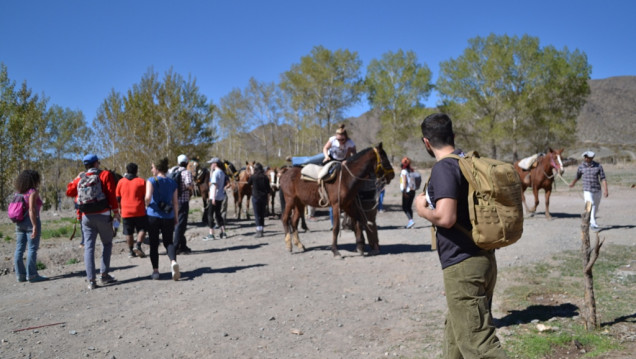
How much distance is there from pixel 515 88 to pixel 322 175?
43.3m

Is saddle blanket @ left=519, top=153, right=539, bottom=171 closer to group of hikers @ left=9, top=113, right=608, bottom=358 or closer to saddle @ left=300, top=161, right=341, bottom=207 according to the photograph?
group of hikers @ left=9, top=113, right=608, bottom=358

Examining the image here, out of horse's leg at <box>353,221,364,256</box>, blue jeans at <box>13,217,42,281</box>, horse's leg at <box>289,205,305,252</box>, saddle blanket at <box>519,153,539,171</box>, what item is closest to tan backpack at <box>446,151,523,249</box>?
horse's leg at <box>353,221,364,256</box>

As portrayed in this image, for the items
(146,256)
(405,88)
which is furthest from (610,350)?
(405,88)

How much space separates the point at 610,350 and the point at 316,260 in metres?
5.59

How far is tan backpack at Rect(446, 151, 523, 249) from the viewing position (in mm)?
2547

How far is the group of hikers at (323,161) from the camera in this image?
8.70 ft

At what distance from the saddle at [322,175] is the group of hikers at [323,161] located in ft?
1.32

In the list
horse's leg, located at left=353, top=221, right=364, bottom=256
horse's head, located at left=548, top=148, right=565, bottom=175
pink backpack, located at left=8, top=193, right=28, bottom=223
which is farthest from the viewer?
horse's head, located at left=548, top=148, right=565, bottom=175

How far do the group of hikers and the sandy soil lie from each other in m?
0.70

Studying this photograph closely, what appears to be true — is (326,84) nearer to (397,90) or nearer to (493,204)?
(397,90)

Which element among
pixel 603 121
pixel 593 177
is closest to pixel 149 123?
pixel 593 177

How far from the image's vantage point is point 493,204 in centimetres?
256

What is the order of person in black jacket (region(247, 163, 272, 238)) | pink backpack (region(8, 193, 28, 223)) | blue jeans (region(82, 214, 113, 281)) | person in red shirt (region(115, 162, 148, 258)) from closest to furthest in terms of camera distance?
blue jeans (region(82, 214, 113, 281)), pink backpack (region(8, 193, 28, 223)), person in red shirt (region(115, 162, 148, 258)), person in black jacket (region(247, 163, 272, 238))

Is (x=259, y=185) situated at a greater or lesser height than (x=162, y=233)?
greater
